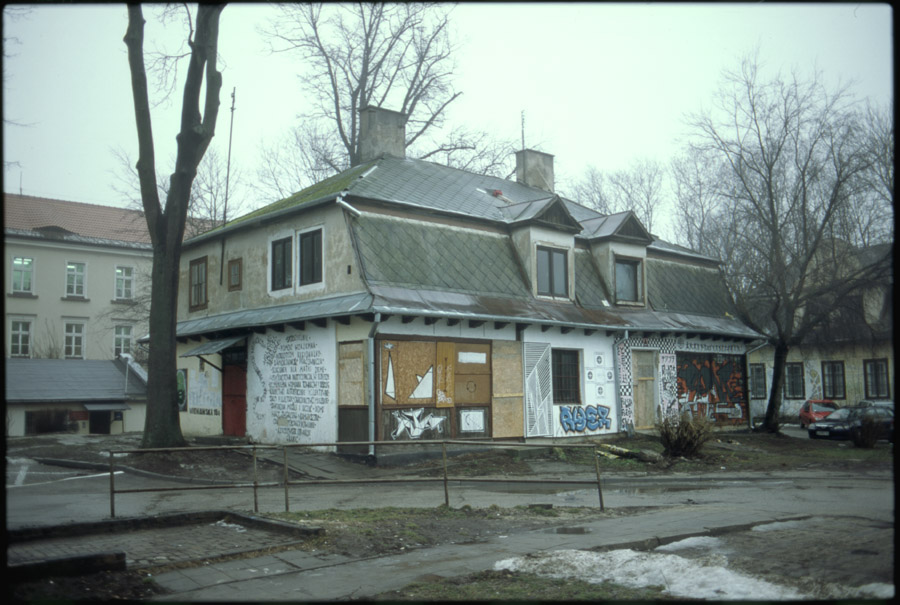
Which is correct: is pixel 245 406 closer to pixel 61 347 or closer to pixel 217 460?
pixel 217 460

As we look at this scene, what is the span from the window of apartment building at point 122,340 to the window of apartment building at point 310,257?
111 ft

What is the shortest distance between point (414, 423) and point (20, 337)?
3558 centimetres

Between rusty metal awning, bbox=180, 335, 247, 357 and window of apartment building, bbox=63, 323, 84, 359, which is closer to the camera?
rusty metal awning, bbox=180, 335, 247, 357

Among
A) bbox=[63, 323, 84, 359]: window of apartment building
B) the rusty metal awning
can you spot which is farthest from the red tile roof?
the rusty metal awning

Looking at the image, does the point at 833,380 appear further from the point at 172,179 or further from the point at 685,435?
the point at 172,179

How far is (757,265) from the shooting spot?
27188 mm

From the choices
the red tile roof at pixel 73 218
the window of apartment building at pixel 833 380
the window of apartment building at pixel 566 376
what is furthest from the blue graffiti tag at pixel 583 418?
the red tile roof at pixel 73 218

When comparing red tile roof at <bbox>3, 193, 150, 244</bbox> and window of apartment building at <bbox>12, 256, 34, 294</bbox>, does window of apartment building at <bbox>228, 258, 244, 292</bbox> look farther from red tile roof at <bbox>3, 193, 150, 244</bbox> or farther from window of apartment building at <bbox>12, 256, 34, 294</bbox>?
window of apartment building at <bbox>12, 256, 34, 294</bbox>

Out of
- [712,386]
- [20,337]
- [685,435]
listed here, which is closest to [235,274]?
[685,435]

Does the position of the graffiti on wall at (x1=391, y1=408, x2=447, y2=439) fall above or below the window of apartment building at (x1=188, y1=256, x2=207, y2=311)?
below

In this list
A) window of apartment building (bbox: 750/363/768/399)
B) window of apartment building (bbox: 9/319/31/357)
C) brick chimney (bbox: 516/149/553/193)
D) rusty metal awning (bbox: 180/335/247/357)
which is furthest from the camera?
window of apartment building (bbox: 750/363/768/399)

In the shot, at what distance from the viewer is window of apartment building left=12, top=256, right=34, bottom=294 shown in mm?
44906

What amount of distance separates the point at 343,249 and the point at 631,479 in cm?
879

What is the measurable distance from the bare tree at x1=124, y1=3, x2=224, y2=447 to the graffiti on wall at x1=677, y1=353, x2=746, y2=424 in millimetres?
16674
